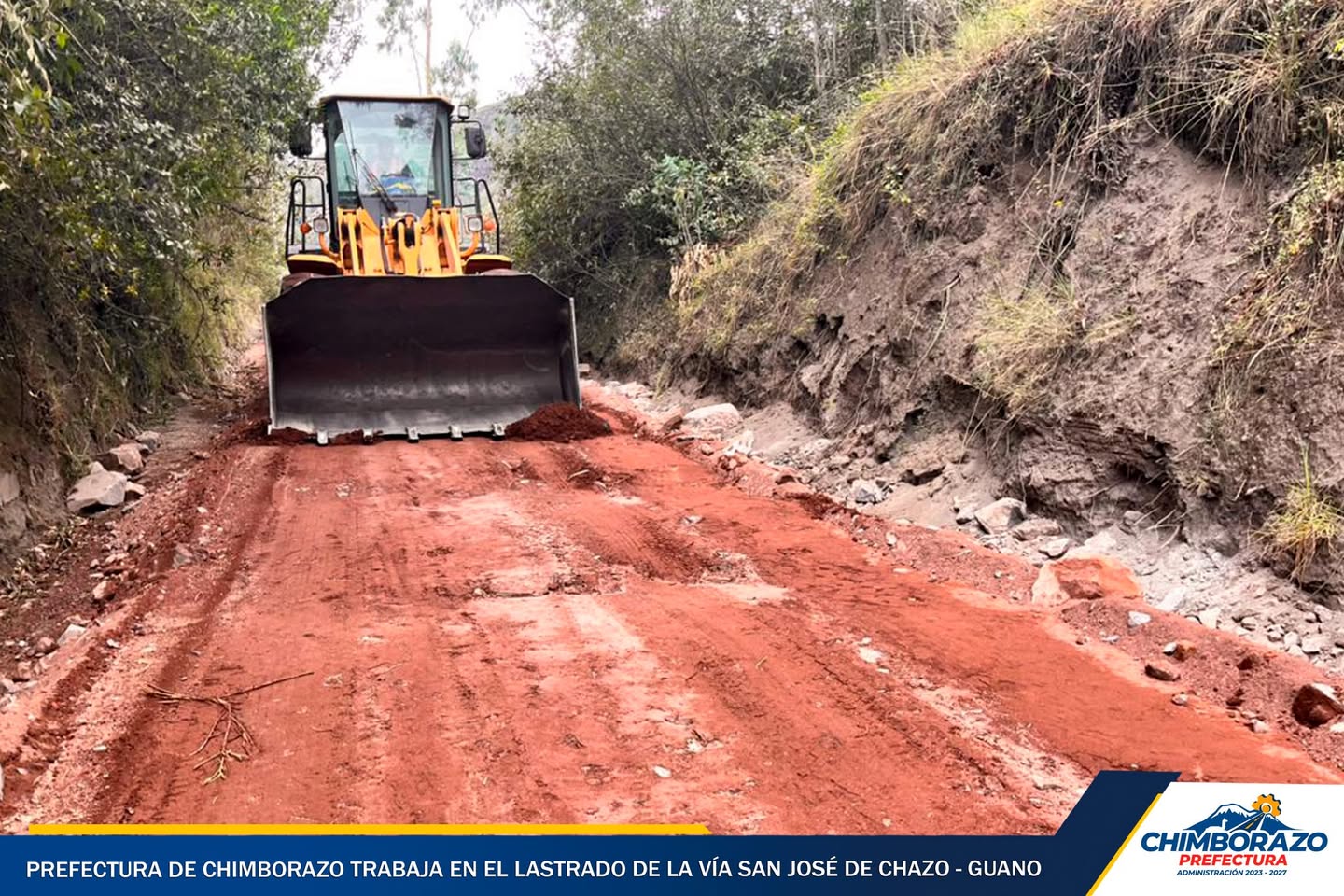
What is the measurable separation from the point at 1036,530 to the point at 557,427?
4.83m

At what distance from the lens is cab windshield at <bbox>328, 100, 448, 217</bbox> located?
39.0ft

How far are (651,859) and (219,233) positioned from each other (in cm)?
1608

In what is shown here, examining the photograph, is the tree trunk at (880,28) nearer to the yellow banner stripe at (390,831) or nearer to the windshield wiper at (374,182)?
the windshield wiper at (374,182)

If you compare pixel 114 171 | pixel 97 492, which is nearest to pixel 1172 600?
pixel 114 171

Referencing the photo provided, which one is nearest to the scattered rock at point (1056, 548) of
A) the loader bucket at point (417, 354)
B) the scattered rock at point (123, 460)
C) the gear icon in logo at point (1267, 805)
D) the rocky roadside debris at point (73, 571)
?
the gear icon in logo at point (1267, 805)

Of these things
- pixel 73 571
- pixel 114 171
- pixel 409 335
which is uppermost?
pixel 114 171

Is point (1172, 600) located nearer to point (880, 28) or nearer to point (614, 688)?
point (614, 688)

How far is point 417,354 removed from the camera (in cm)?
1030

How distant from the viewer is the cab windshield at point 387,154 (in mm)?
11875

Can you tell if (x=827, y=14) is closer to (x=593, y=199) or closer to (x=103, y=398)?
(x=593, y=199)

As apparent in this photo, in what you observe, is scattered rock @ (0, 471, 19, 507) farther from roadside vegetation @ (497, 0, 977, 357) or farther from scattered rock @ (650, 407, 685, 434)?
roadside vegetation @ (497, 0, 977, 357)

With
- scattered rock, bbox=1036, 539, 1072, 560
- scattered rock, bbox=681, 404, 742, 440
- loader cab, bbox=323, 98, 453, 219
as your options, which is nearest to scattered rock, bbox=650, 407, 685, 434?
scattered rock, bbox=681, 404, 742, 440

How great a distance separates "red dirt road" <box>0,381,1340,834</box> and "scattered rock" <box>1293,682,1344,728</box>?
0.27 feet

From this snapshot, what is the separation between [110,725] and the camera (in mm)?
4090
